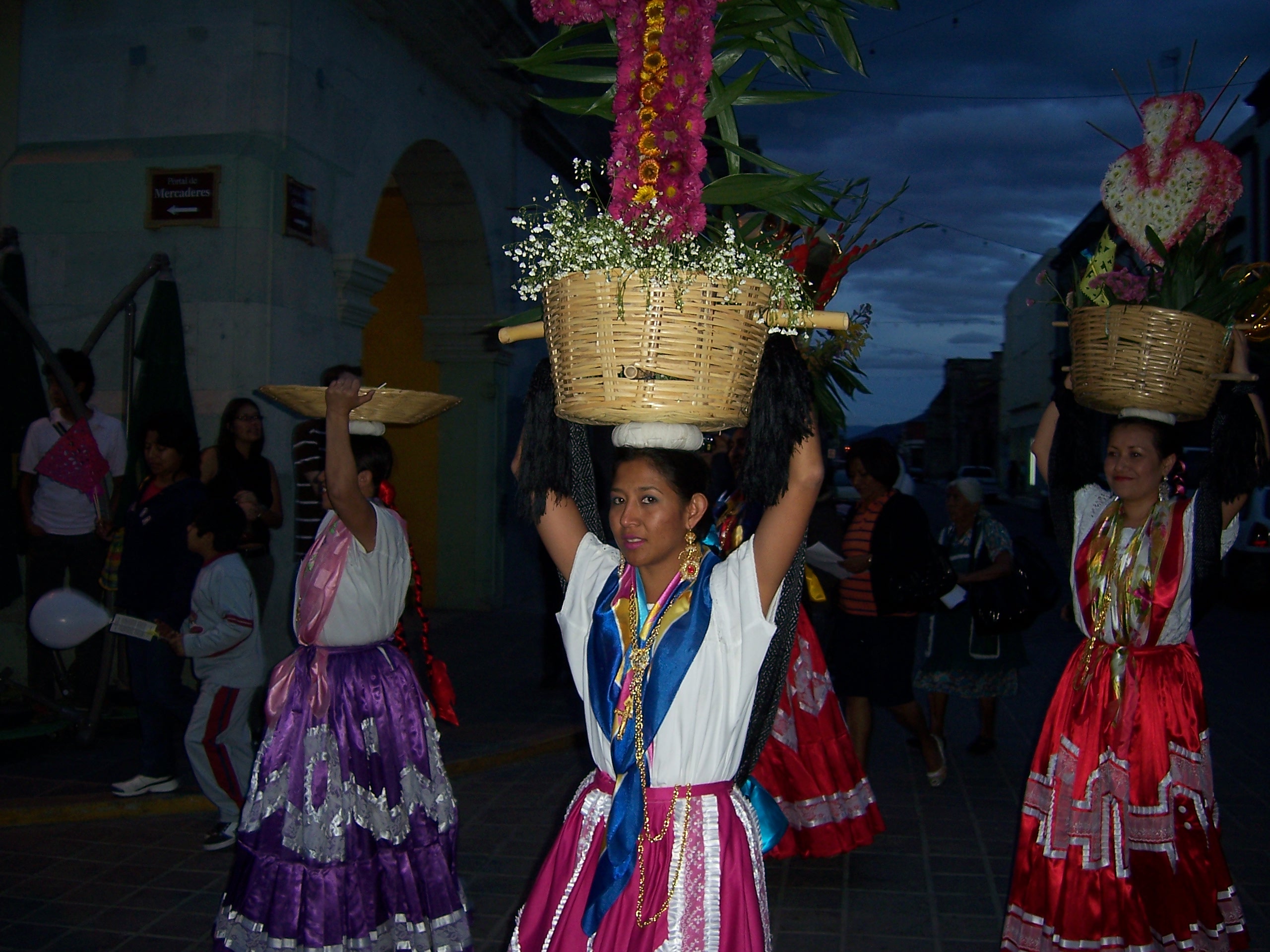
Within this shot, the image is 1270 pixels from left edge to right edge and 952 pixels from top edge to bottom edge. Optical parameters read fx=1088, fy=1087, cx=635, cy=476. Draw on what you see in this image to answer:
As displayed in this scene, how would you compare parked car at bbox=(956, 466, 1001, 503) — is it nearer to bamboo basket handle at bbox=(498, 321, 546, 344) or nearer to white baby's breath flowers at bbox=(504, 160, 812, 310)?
bamboo basket handle at bbox=(498, 321, 546, 344)

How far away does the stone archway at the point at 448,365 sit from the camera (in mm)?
11586

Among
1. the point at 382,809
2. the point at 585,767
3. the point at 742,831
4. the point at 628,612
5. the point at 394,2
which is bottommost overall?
the point at 585,767

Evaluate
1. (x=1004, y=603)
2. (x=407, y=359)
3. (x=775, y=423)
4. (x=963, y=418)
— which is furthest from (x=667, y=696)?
(x=963, y=418)

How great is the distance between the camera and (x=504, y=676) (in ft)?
29.1

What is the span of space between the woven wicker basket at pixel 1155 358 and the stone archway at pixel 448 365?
8.44 metres

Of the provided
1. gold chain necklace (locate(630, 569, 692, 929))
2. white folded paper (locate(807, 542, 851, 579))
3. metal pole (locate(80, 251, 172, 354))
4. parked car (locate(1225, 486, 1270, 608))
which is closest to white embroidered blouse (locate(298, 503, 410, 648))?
gold chain necklace (locate(630, 569, 692, 929))

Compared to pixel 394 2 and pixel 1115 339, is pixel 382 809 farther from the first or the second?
pixel 394 2

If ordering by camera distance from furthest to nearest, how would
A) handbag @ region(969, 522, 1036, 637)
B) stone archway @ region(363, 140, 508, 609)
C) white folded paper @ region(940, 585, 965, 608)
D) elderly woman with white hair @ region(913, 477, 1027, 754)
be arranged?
stone archway @ region(363, 140, 508, 609) < elderly woman with white hair @ region(913, 477, 1027, 754) < handbag @ region(969, 522, 1036, 637) < white folded paper @ region(940, 585, 965, 608)

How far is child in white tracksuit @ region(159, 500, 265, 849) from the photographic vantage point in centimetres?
478

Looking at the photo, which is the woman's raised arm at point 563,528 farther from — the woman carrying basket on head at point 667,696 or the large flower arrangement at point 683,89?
the large flower arrangement at point 683,89

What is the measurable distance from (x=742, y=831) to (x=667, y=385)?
102cm

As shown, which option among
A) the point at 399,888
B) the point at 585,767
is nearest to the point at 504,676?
the point at 585,767

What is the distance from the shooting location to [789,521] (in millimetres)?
2373

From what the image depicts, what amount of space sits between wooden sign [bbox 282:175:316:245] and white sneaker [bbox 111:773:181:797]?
3817mm
